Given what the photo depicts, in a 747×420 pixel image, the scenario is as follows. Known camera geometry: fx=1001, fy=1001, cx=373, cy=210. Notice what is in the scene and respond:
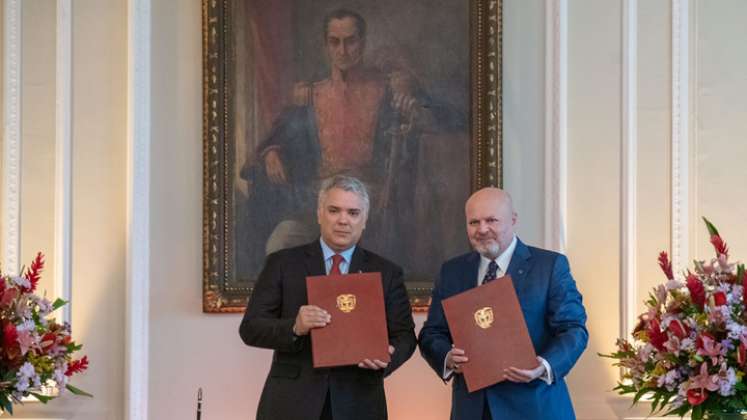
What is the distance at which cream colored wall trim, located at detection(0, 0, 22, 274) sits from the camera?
216 inches

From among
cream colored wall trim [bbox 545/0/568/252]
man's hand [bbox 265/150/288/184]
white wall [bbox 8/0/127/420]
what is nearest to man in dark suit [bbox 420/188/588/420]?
cream colored wall trim [bbox 545/0/568/252]

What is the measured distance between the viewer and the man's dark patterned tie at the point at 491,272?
4234 mm

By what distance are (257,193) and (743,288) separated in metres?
2.85

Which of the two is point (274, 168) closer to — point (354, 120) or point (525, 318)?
point (354, 120)

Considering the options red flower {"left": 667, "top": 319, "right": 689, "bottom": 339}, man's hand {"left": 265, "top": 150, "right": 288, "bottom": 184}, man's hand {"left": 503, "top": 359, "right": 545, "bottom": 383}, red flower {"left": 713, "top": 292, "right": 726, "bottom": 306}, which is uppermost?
man's hand {"left": 265, "top": 150, "right": 288, "bottom": 184}

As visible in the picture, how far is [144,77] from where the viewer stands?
5.65 m

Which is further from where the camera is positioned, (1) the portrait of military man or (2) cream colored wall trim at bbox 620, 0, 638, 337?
(1) the portrait of military man

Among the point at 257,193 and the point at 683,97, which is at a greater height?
the point at 683,97

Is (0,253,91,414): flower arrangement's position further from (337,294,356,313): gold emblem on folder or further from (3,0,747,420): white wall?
(3,0,747,420): white wall

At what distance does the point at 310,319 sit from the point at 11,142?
2445 mm

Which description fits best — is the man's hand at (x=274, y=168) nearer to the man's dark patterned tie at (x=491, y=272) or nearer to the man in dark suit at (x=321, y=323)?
the man in dark suit at (x=321, y=323)

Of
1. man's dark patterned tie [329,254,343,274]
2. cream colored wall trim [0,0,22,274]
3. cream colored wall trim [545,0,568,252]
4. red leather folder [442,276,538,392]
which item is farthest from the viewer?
cream colored wall trim [545,0,568,252]

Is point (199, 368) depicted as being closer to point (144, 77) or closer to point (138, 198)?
point (138, 198)

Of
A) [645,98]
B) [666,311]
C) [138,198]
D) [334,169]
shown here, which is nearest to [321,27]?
[334,169]
